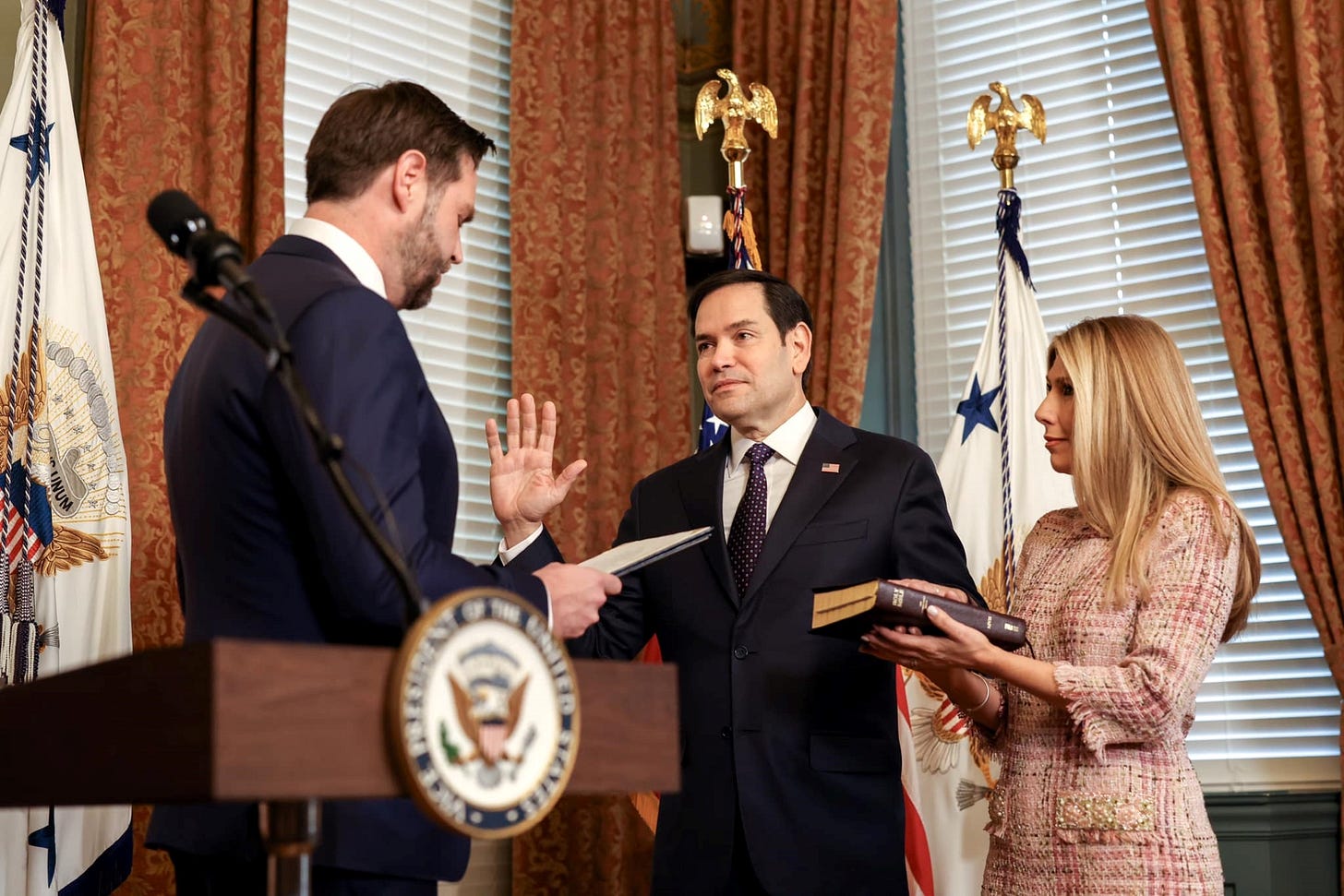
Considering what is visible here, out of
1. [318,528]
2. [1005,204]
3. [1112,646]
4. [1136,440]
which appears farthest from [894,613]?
[1005,204]

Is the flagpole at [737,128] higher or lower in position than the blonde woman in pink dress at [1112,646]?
higher

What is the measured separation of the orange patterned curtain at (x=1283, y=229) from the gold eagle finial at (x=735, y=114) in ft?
4.02

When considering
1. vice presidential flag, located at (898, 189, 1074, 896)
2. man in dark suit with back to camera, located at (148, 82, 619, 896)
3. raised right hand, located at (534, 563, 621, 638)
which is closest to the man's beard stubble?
man in dark suit with back to camera, located at (148, 82, 619, 896)

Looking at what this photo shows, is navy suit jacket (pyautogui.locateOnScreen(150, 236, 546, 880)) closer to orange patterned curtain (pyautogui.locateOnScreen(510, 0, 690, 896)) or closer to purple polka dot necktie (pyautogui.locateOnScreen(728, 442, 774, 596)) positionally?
purple polka dot necktie (pyautogui.locateOnScreen(728, 442, 774, 596))

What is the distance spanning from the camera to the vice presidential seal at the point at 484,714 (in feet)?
3.80

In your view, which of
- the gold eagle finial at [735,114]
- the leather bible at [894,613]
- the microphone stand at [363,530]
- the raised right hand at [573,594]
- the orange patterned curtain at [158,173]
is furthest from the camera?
the gold eagle finial at [735,114]

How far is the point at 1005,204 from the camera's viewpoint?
418cm

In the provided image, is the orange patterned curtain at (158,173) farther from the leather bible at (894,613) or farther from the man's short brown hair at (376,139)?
the leather bible at (894,613)

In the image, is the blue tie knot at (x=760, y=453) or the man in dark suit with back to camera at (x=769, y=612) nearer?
the man in dark suit with back to camera at (x=769, y=612)

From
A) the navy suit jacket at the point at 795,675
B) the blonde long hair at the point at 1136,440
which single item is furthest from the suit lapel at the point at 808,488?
the blonde long hair at the point at 1136,440

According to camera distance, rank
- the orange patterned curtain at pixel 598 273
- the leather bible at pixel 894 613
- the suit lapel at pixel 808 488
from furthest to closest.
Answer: the orange patterned curtain at pixel 598 273
the suit lapel at pixel 808 488
the leather bible at pixel 894 613

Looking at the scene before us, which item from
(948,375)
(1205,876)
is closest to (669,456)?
(948,375)

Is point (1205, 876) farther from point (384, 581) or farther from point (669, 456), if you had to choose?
point (669, 456)

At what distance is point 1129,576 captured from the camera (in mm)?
2510
